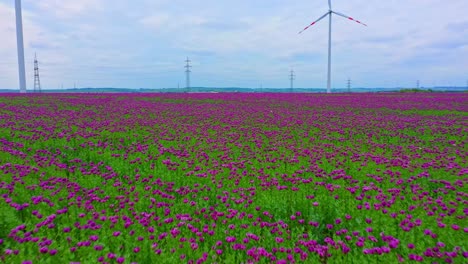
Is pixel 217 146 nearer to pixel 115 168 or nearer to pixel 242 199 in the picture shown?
pixel 115 168

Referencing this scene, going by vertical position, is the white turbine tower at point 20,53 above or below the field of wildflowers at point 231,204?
above

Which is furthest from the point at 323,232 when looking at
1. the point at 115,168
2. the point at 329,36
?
the point at 329,36

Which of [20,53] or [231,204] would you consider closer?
[231,204]

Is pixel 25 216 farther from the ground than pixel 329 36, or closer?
closer

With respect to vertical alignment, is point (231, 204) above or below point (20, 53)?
below

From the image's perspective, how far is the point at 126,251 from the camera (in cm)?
367

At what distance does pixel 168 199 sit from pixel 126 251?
184cm

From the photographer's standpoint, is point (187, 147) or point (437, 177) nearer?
point (437, 177)

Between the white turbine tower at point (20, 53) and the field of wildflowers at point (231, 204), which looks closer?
the field of wildflowers at point (231, 204)

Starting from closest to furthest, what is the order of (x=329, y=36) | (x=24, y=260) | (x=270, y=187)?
(x=24, y=260), (x=270, y=187), (x=329, y=36)

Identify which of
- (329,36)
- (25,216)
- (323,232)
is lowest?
(323,232)

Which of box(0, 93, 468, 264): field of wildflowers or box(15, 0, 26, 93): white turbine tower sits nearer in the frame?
box(0, 93, 468, 264): field of wildflowers

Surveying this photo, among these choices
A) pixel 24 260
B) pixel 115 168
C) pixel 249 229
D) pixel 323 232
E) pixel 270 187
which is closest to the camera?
pixel 24 260

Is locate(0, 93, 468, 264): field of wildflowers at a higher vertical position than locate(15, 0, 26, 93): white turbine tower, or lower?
lower
